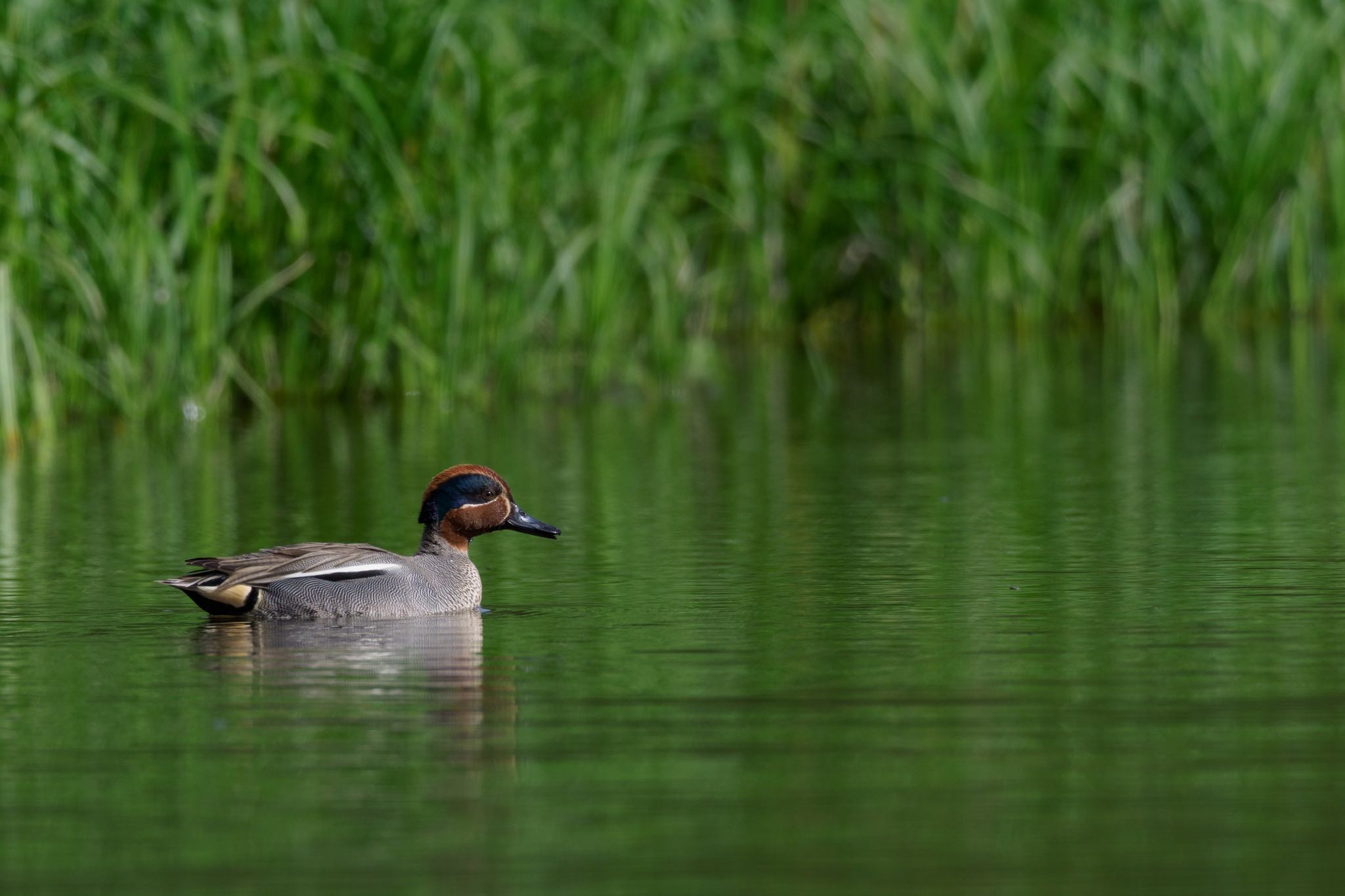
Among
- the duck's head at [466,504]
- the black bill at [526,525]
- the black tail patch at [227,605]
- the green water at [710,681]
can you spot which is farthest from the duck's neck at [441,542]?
the black tail patch at [227,605]

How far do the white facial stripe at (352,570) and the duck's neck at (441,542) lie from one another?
386 millimetres

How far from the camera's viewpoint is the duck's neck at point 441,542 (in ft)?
25.2

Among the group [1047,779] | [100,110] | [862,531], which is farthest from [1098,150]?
[1047,779]

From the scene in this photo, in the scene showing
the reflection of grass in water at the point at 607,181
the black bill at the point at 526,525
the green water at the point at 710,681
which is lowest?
the green water at the point at 710,681

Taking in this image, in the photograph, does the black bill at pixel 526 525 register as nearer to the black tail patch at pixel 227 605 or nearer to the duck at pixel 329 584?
the duck at pixel 329 584

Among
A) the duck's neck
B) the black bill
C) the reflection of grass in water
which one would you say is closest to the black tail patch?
the duck's neck

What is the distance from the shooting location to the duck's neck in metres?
7.68

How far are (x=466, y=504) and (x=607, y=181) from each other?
19.4ft

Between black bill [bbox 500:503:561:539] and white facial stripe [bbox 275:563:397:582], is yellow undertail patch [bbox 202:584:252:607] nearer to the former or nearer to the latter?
white facial stripe [bbox 275:563:397:582]

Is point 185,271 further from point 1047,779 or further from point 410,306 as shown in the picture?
point 1047,779

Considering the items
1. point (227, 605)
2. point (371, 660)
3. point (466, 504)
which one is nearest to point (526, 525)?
point (466, 504)

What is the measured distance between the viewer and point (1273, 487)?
10.1 metres

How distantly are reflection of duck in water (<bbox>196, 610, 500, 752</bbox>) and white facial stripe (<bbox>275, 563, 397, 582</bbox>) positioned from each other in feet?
0.44

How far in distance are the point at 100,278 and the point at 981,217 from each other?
692cm
